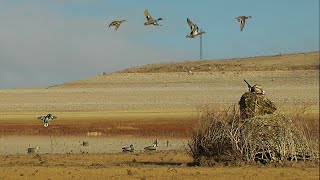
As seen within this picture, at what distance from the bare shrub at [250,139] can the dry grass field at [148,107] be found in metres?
0.38

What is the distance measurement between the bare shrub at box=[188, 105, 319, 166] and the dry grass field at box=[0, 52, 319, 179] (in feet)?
1.25

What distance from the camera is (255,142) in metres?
23.8

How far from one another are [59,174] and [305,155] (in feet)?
19.5

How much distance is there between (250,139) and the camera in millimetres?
23672

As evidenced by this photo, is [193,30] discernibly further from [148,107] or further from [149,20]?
[148,107]

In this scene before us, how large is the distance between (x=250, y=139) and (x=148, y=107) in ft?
96.8

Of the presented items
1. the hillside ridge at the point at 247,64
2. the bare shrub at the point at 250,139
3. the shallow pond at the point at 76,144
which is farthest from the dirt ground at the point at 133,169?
the hillside ridge at the point at 247,64

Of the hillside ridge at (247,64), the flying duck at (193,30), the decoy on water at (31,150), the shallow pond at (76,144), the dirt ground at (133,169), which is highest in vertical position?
the hillside ridge at (247,64)

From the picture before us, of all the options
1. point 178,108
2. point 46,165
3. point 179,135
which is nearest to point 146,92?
point 178,108

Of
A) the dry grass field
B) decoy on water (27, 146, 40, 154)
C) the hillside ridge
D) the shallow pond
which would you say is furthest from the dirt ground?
the hillside ridge

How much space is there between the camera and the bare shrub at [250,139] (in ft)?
77.7

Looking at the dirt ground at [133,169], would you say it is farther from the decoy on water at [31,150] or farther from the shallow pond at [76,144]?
the shallow pond at [76,144]

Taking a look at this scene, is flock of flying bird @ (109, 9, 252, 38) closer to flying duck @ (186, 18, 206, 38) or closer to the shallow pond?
flying duck @ (186, 18, 206, 38)

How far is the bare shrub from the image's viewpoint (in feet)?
77.7
